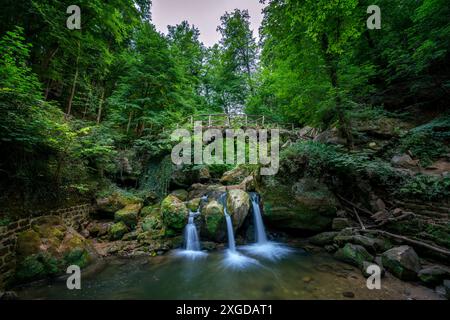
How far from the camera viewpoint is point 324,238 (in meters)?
6.27

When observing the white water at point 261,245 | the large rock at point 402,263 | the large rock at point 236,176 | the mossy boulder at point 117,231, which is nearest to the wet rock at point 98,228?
the mossy boulder at point 117,231

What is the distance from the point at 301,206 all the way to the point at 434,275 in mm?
3527

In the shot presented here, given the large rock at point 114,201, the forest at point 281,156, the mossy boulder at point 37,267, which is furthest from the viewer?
the large rock at point 114,201

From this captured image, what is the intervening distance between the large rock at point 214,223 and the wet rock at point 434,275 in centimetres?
523

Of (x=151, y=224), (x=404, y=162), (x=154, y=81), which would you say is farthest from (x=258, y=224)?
(x=154, y=81)

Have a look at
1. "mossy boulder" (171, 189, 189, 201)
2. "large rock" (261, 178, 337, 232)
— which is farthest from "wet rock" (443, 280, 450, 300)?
"mossy boulder" (171, 189, 189, 201)

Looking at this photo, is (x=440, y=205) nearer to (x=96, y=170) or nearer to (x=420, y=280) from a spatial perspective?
(x=420, y=280)

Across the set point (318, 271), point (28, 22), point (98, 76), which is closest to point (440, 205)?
point (318, 271)

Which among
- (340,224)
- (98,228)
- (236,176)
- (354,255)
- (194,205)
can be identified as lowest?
(354,255)

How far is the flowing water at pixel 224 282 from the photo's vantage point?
3.82 m

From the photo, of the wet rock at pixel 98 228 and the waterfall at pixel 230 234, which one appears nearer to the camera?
the waterfall at pixel 230 234

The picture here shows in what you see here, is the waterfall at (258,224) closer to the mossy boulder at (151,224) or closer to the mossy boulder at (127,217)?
the mossy boulder at (151,224)

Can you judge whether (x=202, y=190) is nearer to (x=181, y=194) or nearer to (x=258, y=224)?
(x=181, y=194)

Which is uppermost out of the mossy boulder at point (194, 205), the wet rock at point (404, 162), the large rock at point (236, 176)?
the wet rock at point (404, 162)
